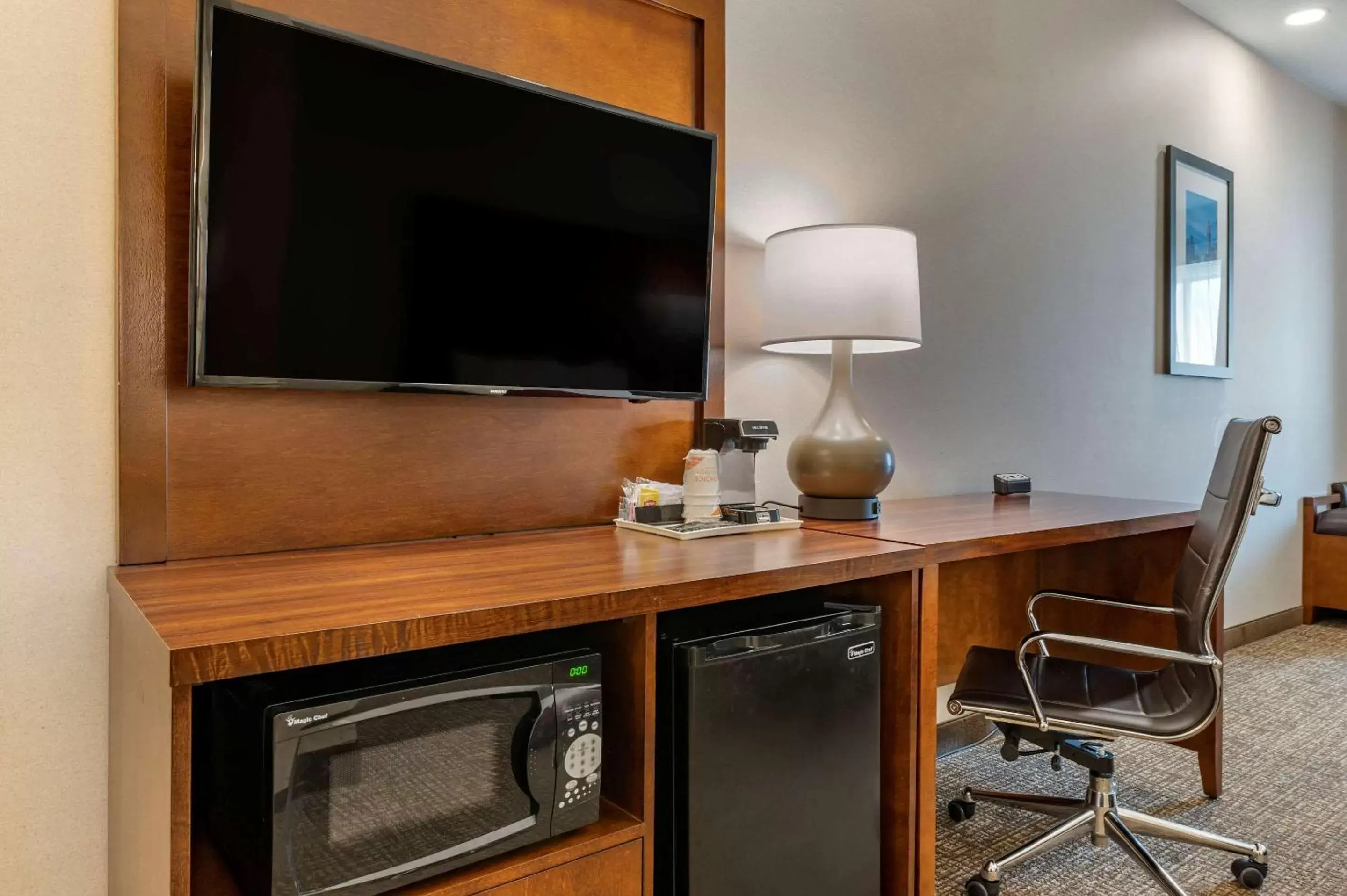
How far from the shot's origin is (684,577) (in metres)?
1.25

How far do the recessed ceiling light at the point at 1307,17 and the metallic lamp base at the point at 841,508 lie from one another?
3422 mm

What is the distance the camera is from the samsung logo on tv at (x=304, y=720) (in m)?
0.92

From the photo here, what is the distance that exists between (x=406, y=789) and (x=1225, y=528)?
159 cm

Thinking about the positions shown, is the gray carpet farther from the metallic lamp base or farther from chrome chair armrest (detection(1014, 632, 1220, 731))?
the metallic lamp base

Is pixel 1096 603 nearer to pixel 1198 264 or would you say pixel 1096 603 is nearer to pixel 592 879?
pixel 592 879

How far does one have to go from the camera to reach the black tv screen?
128 cm

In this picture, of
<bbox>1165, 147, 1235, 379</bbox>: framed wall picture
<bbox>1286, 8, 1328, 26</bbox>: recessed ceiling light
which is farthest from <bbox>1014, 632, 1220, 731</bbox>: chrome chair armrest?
<bbox>1286, 8, 1328, 26</bbox>: recessed ceiling light

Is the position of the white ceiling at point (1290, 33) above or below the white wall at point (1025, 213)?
above

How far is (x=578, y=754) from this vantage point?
1.15 meters

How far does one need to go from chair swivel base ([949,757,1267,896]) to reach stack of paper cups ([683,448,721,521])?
959 millimetres

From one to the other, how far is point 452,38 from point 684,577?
1134mm

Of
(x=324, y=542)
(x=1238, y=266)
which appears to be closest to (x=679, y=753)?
(x=324, y=542)

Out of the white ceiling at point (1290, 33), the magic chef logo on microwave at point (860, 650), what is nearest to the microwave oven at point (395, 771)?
the magic chef logo on microwave at point (860, 650)

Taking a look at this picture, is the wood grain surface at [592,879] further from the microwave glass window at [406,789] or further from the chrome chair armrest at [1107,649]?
the chrome chair armrest at [1107,649]
